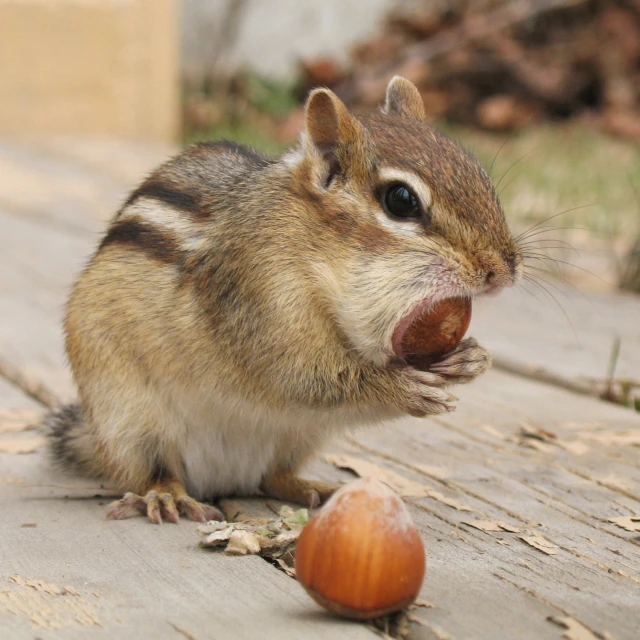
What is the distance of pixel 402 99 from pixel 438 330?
0.78 metres

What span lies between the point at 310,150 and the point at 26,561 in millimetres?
1089

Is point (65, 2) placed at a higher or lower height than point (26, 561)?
higher

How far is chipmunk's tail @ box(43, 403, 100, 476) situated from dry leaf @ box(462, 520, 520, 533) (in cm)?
93

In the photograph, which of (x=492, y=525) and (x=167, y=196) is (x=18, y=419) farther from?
(x=492, y=525)

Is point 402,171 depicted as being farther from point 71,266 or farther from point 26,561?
point 71,266

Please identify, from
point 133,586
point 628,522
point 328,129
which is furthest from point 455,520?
point 328,129

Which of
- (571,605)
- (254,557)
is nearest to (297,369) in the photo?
(254,557)

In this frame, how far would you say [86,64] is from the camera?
8516mm

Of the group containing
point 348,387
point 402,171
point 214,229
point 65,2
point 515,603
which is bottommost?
point 515,603

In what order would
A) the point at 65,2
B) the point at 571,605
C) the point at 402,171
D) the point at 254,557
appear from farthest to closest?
1. the point at 65,2
2. the point at 402,171
3. the point at 254,557
4. the point at 571,605

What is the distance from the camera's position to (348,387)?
8.30 ft

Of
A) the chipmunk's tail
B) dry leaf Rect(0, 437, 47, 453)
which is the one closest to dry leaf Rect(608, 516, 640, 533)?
the chipmunk's tail

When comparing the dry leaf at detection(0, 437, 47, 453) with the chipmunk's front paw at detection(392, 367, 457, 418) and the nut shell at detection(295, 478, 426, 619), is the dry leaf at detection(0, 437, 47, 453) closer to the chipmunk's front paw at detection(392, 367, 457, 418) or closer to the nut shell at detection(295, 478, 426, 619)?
the chipmunk's front paw at detection(392, 367, 457, 418)

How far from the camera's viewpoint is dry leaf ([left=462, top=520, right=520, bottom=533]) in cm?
230
